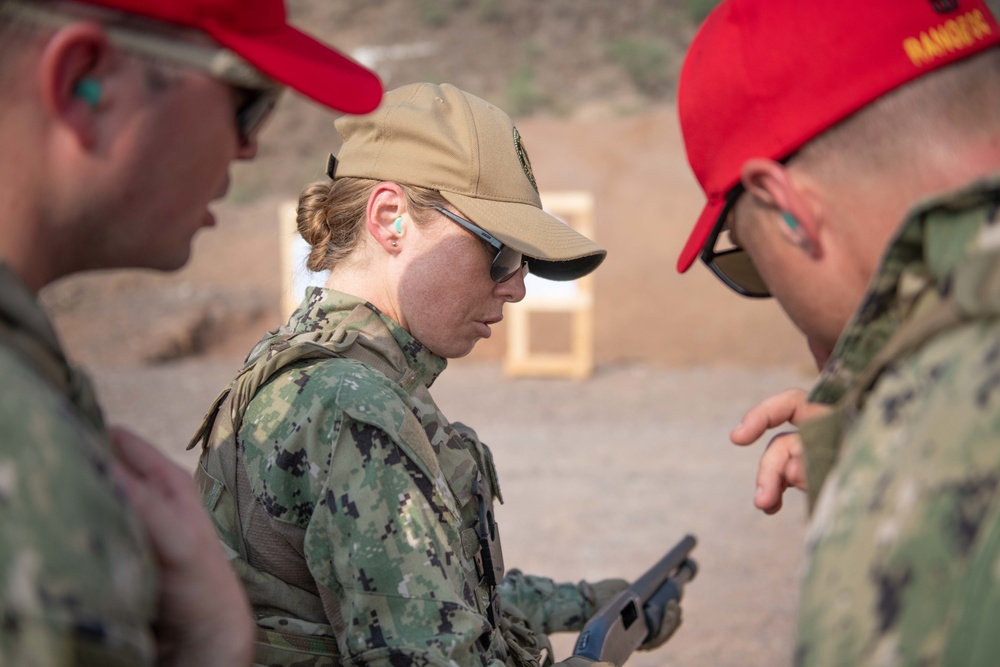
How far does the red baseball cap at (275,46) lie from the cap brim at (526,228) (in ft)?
2.72

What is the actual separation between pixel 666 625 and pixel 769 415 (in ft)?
4.41

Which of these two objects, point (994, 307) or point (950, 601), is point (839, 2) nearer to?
point (994, 307)

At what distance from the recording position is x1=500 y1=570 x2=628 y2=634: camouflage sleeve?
2725 millimetres

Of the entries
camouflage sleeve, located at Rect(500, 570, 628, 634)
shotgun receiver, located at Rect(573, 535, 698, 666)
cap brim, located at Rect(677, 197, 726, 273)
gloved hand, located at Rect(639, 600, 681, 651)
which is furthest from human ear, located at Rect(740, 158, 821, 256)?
gloved hand, located at Rect(639, 600, 681, 651)

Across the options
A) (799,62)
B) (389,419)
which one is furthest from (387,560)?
(799,62)

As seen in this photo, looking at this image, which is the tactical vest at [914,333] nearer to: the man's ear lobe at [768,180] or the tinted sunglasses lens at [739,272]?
the man's ear lobe at [768,180]

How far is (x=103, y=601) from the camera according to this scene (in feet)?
3.03

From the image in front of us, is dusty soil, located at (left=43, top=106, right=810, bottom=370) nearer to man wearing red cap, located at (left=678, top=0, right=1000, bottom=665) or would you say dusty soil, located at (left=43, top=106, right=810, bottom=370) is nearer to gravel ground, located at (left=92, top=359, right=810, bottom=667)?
gravel ground, located at (left=92, top=359, right=810, bottom=667)

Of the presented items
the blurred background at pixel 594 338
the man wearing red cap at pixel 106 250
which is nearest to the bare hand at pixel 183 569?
the man wearing red cap at pixel 106 250

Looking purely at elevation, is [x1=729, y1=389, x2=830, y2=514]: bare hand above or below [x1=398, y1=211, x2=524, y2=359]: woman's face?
below

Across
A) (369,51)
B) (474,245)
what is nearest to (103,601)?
(474,245)

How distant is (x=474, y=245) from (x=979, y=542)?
152cm

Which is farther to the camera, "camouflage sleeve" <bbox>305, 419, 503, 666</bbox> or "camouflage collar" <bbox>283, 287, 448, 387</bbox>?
"camouflage collar" <bbox>283, 287, 448, 387</bbox>

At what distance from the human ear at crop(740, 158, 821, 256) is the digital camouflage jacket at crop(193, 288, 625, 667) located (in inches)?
30.6
